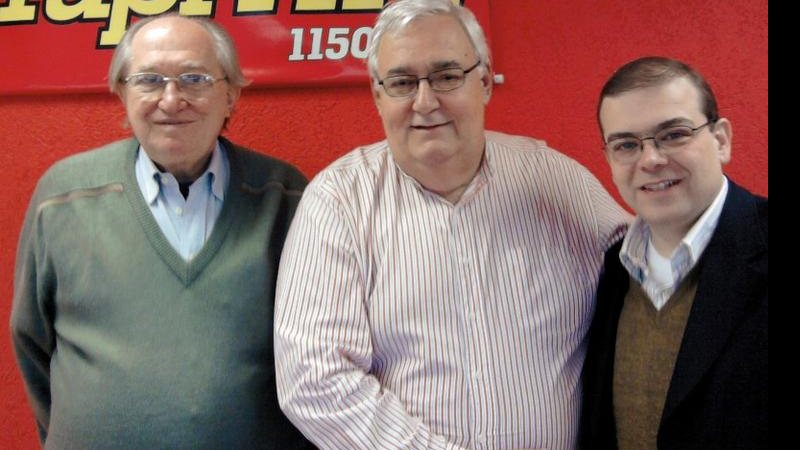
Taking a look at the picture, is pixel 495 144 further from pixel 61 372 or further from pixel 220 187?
pixel 61 372

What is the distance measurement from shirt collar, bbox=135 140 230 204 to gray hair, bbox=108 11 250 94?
0.19m

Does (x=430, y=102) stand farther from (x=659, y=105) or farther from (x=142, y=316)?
(x=142, y=316)

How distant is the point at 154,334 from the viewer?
181 cm

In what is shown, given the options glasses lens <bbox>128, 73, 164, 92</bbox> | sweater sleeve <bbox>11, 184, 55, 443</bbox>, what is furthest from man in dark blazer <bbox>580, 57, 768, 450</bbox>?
sweater sleeve <bbox>11, 184, 55, 443</bbox>

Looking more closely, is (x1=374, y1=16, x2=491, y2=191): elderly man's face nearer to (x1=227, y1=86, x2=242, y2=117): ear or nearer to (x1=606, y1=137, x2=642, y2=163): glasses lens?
(x1=606, y1=137, x2=642, y2=163): glasses lens

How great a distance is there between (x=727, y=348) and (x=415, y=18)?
40.0 inches

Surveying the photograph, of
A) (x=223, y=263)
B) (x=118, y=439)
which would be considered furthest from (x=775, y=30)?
(x=118, y=439)

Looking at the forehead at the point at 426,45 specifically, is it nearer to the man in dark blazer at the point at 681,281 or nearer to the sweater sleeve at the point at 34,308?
the man in dark blazer at the point at 681,281

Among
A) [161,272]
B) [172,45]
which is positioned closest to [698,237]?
[161,272]

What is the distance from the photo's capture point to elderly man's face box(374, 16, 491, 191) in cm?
176

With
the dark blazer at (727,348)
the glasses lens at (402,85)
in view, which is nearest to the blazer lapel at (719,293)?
the dark blazer at (727,348)

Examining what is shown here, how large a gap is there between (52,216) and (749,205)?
1664mm

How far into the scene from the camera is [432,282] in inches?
69.1

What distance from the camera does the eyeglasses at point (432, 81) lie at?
1.77 m
